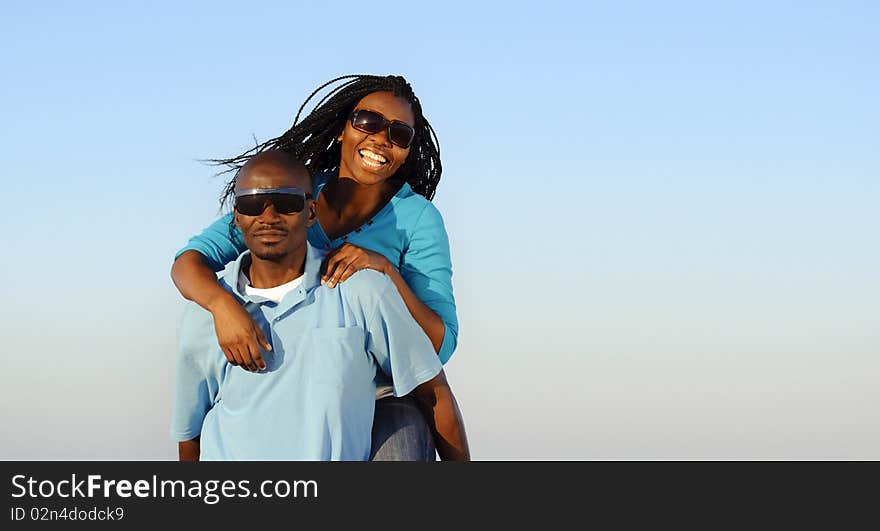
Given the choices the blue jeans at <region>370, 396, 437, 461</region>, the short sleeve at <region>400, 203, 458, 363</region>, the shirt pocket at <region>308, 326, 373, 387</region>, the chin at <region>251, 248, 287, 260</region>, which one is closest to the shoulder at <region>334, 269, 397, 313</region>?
the shirt pocket at <region>308, 326, 373, 387</region>

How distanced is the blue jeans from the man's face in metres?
1.06

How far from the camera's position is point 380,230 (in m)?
8.87

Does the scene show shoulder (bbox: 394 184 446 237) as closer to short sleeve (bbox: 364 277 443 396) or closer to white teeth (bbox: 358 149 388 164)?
white teeth (bbox: 358 149 388 164)

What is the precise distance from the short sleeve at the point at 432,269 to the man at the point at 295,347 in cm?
82

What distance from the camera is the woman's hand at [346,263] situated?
7598mm

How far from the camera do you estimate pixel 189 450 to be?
26.7 ft

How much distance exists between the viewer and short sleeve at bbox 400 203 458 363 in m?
8.60

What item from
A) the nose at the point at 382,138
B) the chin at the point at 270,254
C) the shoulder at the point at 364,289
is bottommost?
the shoulder at the point at 364,289

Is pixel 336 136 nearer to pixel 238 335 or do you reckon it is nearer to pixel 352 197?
pixel 352 197

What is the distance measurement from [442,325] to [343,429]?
3.95 feet

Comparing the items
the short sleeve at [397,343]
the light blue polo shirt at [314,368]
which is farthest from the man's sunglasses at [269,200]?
the short sleeve at [397,343]
